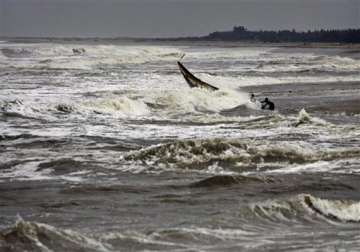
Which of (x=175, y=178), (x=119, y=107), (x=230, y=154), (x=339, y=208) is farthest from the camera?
(x=119, y=107)

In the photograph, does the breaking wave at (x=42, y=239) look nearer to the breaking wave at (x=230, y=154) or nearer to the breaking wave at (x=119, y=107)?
the breaking wave at (x=230, y=154)

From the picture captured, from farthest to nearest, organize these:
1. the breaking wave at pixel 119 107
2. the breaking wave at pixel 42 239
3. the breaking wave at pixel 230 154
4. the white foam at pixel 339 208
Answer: the breaking wave at pixel 119 107 → the breaking wave at pixel 230 154 → the white foam at pixel 339 208 → the breaking wave at pixel 42 239

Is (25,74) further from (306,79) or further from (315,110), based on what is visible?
(315,110)

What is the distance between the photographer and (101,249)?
8.05 m

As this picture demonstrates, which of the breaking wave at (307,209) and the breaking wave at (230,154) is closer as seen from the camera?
the breaking wave at (307,209)

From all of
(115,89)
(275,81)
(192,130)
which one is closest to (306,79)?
(275,81)

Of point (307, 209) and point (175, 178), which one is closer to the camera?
point (307, 209)

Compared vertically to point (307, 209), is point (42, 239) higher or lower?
higher

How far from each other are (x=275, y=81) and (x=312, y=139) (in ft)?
86.6

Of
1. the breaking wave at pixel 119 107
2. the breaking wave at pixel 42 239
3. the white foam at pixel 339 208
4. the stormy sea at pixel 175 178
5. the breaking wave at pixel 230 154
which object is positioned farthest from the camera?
the breaking wave at pixel 119 107

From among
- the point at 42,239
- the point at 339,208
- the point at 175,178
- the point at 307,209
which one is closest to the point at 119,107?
the point at 175,178

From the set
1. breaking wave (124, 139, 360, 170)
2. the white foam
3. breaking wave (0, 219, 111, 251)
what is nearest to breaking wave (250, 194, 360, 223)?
the white foam

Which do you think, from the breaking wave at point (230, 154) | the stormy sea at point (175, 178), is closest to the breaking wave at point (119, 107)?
the stormy sea at point (175, 178)

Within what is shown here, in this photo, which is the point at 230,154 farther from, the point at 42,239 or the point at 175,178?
the point at 42,239
